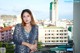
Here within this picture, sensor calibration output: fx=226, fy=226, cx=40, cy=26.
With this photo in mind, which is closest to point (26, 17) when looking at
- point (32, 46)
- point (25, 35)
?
point (25, 35)

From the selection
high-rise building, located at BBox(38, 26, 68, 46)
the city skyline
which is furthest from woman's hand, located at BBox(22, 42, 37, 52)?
the city skyline

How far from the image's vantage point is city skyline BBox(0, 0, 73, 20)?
3207 millimetres

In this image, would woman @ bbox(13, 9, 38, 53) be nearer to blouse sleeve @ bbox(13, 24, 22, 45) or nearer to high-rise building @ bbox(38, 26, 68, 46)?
blouse sleeve @ bbox(13, 24, 22, 45)

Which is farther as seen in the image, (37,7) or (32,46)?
(37,7)

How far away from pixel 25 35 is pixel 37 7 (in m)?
0.45

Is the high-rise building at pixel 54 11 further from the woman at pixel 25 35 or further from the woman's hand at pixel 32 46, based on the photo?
the woman's hand at pixel 32 46

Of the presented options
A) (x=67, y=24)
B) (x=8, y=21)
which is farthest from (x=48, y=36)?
(x=8, y=21)

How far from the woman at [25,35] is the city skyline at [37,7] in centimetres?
10

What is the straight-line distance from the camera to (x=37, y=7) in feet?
10.7

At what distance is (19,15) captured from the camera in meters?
3.18

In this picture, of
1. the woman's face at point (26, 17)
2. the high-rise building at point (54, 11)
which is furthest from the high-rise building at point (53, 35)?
the woman's face at point (26, 17)

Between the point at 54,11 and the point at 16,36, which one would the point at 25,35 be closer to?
the point at 16,36

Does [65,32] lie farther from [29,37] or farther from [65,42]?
[29,37]

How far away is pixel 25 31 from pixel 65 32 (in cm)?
60
